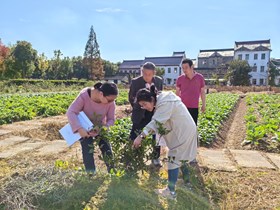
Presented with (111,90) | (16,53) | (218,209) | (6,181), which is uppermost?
(16,53)

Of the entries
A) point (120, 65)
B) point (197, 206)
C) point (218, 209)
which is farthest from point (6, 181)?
point (120, 65)

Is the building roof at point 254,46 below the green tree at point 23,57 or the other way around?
the other way around

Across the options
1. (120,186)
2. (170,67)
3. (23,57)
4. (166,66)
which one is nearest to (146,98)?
(120,186)

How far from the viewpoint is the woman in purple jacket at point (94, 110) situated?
2.82 m

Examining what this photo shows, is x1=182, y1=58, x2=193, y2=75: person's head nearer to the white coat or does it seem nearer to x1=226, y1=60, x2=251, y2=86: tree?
the white coat

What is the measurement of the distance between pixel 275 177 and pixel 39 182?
3.00 metres

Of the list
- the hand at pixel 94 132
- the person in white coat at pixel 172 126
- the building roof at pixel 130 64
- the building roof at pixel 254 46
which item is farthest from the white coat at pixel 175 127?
the building roof at pixel 130 64

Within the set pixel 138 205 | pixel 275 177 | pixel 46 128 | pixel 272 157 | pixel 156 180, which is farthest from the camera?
pixel 46 128

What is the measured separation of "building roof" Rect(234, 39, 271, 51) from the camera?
59.2 m

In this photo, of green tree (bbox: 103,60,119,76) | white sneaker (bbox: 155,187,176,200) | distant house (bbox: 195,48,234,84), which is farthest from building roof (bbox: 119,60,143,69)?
white sneaker (bbox: 155,187,176,200)

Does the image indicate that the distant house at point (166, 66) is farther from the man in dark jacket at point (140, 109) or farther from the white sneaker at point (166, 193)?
the white sneaker at point (166, 193)

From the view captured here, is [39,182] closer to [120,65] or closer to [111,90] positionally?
[111,90]

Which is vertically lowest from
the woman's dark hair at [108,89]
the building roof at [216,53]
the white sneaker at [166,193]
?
A: the white sneaker at [166,193]

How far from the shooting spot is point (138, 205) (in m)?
2.63
